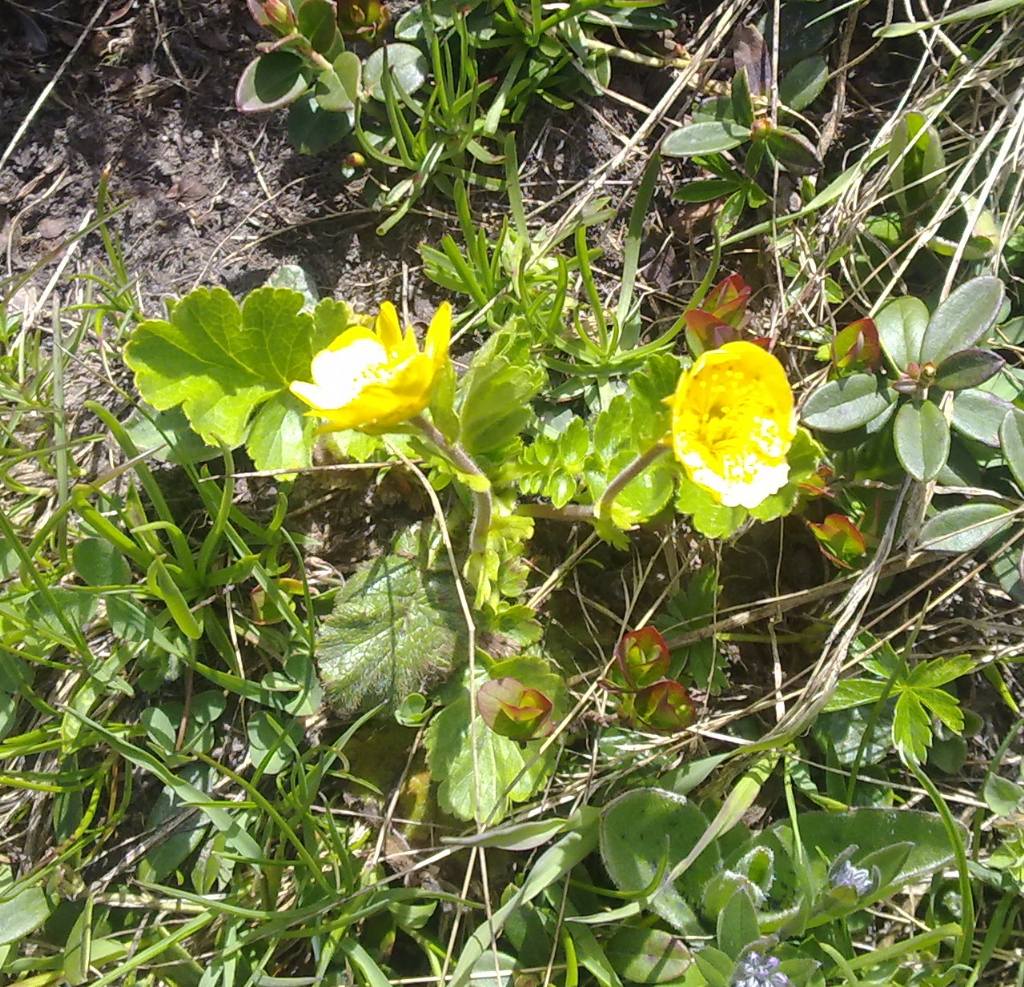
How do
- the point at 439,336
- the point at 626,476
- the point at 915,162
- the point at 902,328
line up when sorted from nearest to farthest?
1. the point at 439,336
2. the point at 626,476
3. the point at 902,328
4. the point at 915,162

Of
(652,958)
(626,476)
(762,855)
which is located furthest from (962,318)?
(652,958)

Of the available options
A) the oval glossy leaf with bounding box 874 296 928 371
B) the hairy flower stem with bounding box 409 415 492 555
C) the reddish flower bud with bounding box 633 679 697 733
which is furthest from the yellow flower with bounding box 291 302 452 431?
the oval glossy leaf with bounding box 874 296 928 371

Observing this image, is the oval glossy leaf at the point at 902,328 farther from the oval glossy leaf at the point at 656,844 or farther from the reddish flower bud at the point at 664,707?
the oval glossy leaf at the point at 656,844

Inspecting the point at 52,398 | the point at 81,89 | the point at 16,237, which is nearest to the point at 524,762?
the point at 52,398

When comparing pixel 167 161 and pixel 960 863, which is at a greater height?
pixel 167 161

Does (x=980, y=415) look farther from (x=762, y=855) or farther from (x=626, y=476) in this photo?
(x=762, y=855)

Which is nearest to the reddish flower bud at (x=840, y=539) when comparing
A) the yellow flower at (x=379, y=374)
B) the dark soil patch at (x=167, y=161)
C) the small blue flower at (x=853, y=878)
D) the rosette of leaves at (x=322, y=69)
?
the small blue flower at (x=853, y=878)
